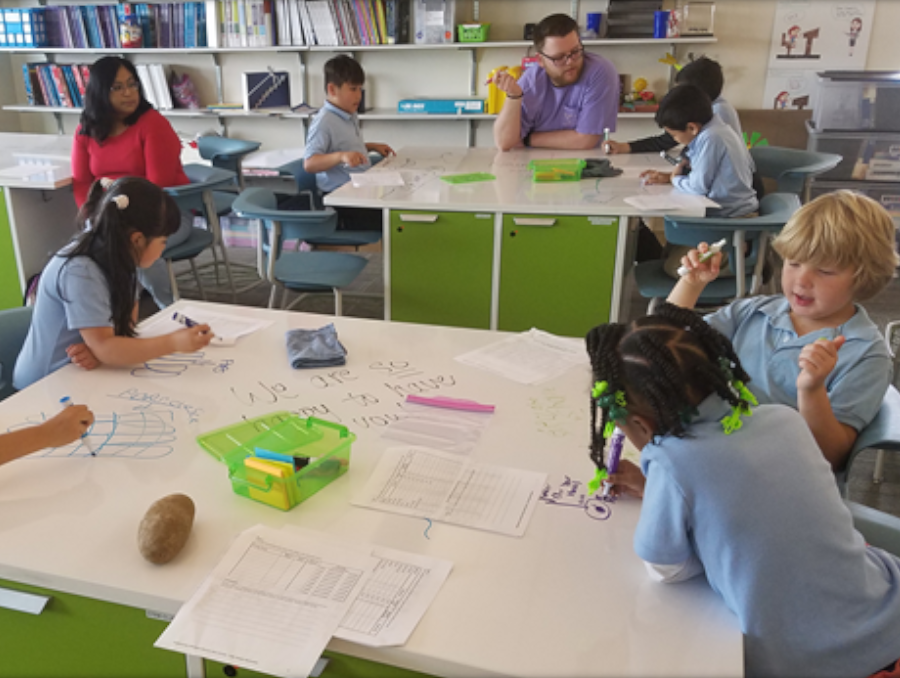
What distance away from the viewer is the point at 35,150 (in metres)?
4.24

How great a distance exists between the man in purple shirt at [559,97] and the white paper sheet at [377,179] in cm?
78

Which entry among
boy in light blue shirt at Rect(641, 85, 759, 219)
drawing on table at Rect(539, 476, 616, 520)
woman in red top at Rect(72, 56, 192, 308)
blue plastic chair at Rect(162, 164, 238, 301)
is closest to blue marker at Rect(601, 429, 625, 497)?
drawing on table at Rect(539, 476, 616, 520)

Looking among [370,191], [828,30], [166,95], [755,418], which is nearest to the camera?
[755,418]

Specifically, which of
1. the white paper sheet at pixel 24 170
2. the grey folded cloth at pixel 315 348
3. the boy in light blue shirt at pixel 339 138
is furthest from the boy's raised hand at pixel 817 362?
the white paper sheet at pixel 24 170

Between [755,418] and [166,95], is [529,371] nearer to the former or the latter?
[755,418]

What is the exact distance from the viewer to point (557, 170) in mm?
3217

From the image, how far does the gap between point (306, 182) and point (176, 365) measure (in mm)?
2169

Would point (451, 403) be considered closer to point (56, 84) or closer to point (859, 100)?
point (859, 100)

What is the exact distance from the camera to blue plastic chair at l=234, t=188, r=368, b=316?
283cm

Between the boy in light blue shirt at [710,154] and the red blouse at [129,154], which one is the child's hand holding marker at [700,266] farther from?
the red blouse at [129,154]

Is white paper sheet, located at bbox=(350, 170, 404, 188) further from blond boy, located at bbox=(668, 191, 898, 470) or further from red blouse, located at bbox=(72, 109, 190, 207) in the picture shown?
blond boy, located at bbox=(668, 191, 898, 470)

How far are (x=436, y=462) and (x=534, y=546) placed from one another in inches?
10.9

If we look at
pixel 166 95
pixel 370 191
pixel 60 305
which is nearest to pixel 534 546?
pixel 60 305

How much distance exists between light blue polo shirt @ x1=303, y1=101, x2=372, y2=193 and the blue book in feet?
4.50
